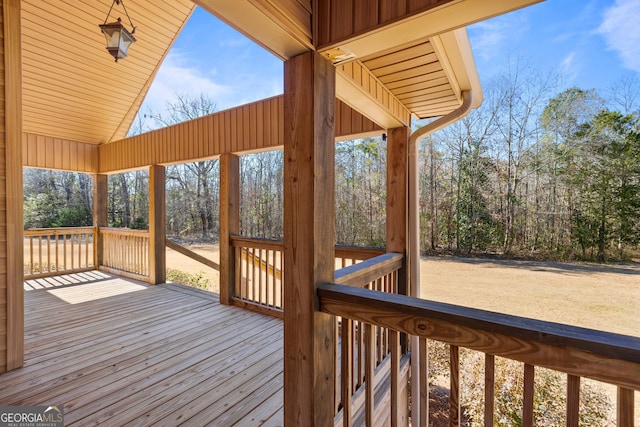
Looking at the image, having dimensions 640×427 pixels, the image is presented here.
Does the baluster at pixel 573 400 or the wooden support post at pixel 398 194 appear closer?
the baluster at pixel 573 400

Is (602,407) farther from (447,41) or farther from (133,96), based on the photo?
(133,96)

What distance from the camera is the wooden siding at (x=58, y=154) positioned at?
15.7 feet

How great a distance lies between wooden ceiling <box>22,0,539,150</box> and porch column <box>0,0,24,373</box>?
173 cm

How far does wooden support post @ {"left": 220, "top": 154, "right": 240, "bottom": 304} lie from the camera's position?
12.1 ft

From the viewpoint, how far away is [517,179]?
6.39 m

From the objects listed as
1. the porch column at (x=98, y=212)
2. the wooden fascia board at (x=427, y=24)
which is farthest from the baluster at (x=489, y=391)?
the porch column at (x=98, y=212)

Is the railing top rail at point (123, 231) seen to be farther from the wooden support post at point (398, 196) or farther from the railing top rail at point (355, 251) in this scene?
the wooden support post at point (398, 196)

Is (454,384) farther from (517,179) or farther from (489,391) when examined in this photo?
(517,179)

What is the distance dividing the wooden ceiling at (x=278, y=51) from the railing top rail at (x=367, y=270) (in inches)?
45.3

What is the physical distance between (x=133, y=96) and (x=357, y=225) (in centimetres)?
574

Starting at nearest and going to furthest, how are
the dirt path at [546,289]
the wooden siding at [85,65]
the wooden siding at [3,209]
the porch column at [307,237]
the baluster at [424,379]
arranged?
the baluster at [424,379] < the porch column at [307,237] < the wooden siding at [3,209] < the wooden siding at [85,65] < the dirt path at [546,289]

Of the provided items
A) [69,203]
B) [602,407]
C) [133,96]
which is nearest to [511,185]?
[602,407]

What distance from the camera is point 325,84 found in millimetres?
1336

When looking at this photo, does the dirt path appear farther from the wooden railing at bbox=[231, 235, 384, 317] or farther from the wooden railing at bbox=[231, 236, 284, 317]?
the wooden railing at bbox=[231, 236, 284, 317]
